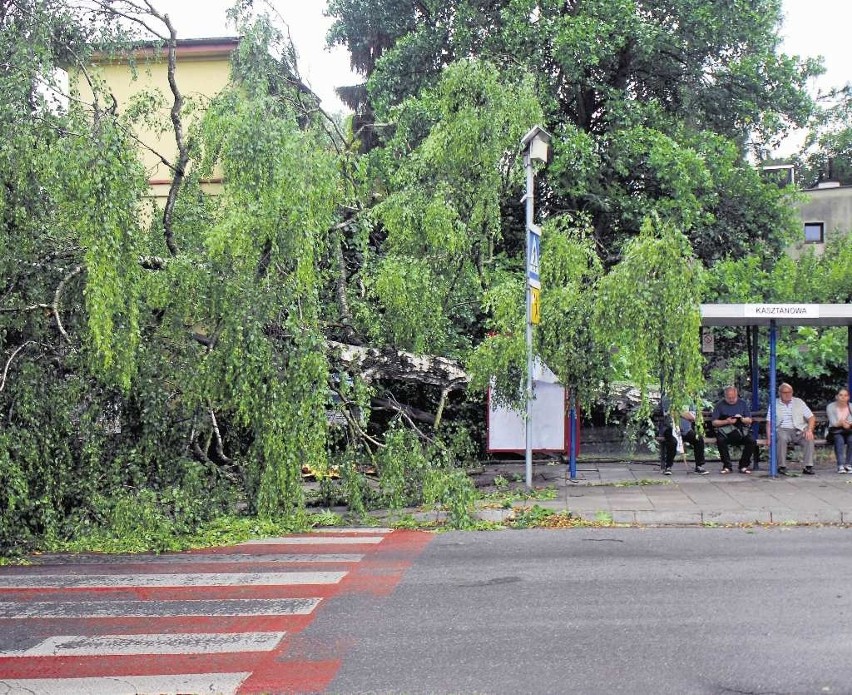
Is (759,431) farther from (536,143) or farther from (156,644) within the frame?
(156,644)

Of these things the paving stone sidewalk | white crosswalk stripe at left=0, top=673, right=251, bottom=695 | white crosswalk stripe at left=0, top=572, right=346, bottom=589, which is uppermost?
white crosswalk stripe at left=0, top=673, right=251, bottom=695

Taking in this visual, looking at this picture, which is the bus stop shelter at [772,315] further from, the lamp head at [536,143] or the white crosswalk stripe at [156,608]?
the white crosswalk stripe at [156,608]

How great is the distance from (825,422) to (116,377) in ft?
42.0

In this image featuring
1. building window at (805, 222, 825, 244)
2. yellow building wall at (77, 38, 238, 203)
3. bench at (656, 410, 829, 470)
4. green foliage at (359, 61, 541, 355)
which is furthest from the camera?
building window at (805, 222, 825, 244)

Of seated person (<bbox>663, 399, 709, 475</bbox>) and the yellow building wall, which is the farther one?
seated person (<bbox>663, 399, 709, 475</bbox>)

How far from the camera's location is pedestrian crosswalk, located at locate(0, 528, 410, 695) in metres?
5.18

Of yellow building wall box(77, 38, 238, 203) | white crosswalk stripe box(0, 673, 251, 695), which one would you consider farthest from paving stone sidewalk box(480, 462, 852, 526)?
yellow building wall box(77, 38, 238, 203)

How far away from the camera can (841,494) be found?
11461mm

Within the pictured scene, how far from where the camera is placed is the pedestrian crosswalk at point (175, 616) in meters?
5.18

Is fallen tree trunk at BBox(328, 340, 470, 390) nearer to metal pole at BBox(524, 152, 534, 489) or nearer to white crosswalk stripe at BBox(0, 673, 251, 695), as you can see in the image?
metal pole at BBox(524, 152, 534, 489)

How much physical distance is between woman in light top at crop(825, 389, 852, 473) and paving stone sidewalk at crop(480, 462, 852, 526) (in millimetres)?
271

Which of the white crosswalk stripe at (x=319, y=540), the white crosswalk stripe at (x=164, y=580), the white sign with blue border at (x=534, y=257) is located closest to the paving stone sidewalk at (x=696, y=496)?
the white crosswalk stripe at (x=319, y=540)

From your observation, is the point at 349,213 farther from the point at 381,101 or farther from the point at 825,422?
the point at 825,422

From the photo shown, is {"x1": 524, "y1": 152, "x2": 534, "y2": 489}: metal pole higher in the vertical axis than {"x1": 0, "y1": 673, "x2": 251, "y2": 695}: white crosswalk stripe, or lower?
higher
